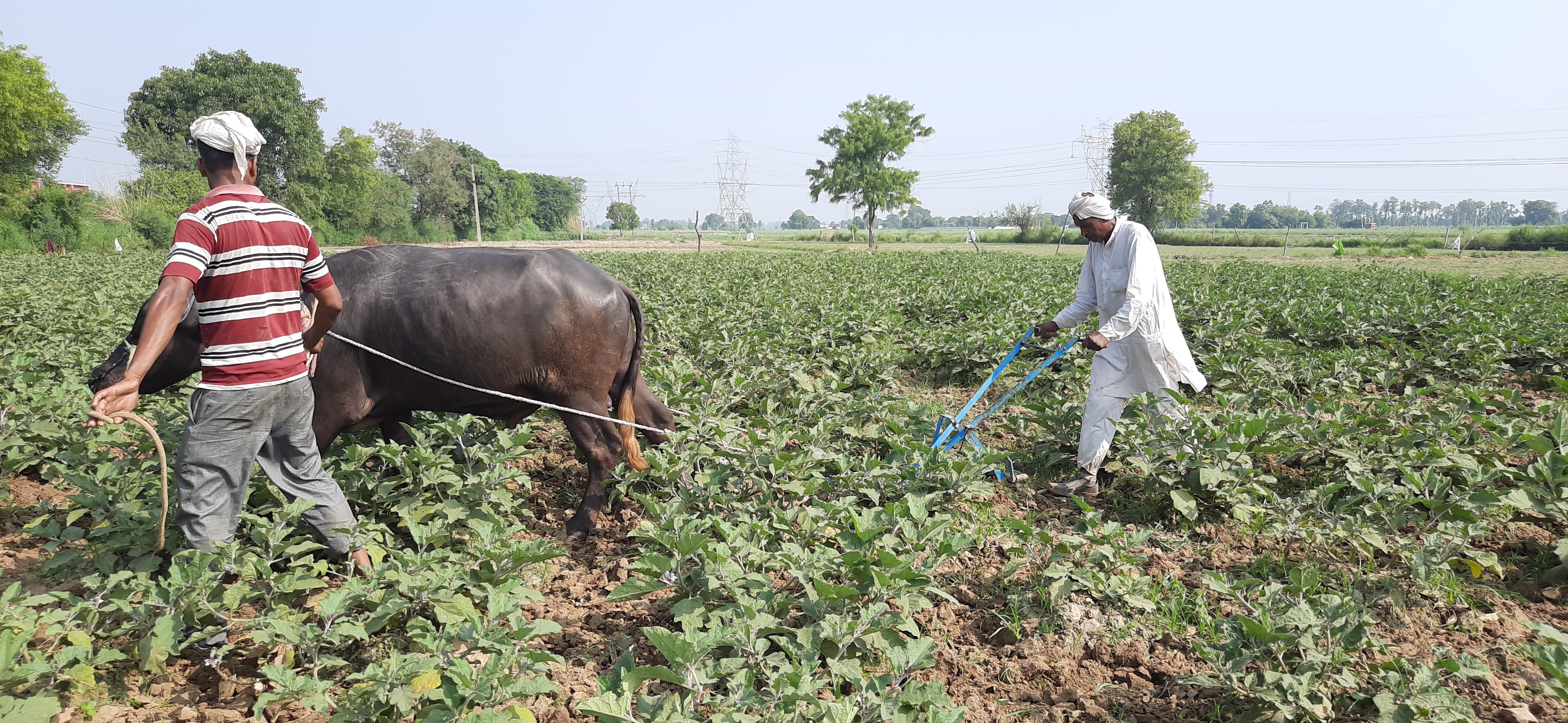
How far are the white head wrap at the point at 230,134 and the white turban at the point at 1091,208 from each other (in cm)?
437

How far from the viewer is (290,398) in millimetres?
3170

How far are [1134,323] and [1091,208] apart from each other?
0.78 metres

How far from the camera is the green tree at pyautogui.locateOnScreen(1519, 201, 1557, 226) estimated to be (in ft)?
412

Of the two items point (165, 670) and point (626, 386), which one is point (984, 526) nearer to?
point (626, 386)

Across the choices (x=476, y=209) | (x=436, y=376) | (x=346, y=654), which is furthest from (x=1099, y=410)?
(x=476, y=209)

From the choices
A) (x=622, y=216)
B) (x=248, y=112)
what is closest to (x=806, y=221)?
(x=622, y=216)

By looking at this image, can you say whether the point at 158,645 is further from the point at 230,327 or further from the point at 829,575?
the point at 829,575

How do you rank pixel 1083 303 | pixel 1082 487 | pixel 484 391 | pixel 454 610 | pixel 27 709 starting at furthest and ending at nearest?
pixel 1083 303, pixel 1082 487, pixel 484 391, pixel 454 610, pixel 27 709

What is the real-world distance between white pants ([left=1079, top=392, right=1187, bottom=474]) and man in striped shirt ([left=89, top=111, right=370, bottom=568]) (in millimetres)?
4283

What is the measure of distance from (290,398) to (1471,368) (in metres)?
9.76

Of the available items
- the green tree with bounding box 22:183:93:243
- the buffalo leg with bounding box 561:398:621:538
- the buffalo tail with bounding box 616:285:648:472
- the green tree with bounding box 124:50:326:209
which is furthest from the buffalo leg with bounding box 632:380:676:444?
the green tree with bounding box 124:50:326:209

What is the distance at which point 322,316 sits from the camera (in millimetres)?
3480

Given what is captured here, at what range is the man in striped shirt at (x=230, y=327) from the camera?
2775 millimetres

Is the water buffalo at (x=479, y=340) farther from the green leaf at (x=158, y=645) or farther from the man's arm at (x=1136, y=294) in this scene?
the man's arm at (x=1136, y=294)
